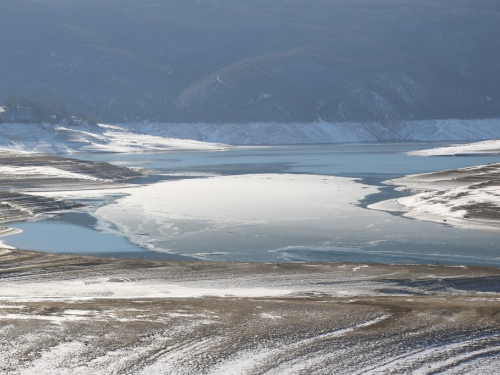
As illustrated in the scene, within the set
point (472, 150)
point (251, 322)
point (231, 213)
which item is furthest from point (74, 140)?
point (251, 322)

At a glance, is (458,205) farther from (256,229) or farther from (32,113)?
(32,113)

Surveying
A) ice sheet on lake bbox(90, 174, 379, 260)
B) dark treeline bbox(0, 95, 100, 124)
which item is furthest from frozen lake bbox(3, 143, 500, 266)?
dark treeline bbox(0, 95, 100, 124)

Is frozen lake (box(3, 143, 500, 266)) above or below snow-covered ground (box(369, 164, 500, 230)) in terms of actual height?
below

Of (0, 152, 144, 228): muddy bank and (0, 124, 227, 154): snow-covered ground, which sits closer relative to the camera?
(0, 152, 144, 228): muddy bank

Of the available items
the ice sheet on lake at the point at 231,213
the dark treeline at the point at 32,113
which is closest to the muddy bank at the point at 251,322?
the ice sheet on lake at the point at 231,213

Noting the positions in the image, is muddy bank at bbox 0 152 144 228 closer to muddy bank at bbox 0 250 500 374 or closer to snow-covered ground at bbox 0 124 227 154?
muddy bank at bbox 0 250 500 374

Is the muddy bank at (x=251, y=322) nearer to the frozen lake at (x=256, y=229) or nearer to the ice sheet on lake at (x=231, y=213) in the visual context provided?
the frozen lake at (x=256, y=229)
